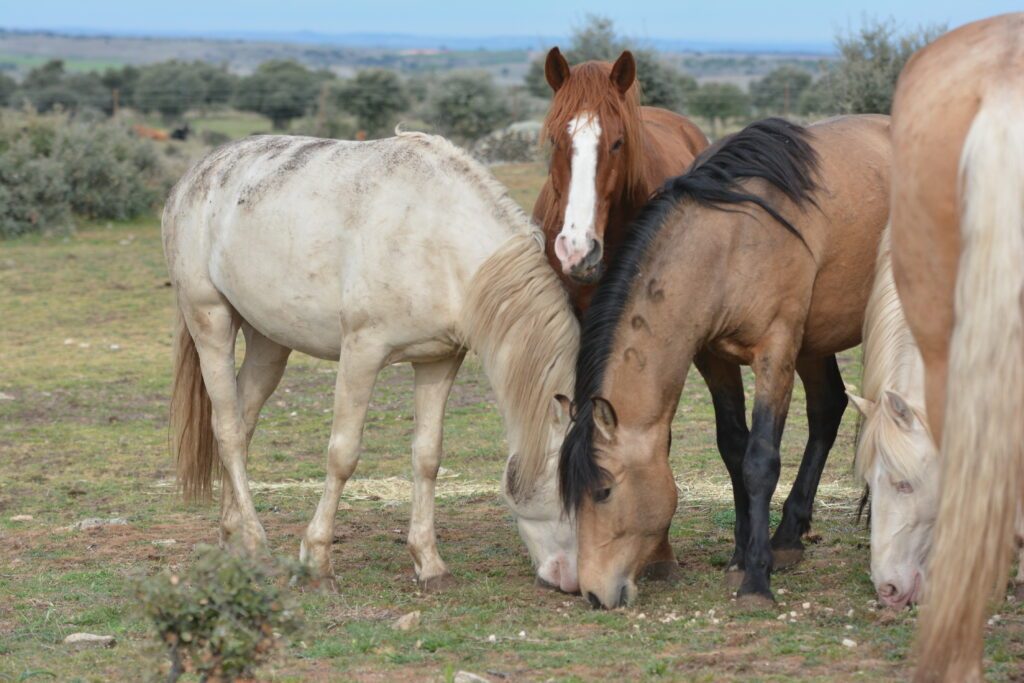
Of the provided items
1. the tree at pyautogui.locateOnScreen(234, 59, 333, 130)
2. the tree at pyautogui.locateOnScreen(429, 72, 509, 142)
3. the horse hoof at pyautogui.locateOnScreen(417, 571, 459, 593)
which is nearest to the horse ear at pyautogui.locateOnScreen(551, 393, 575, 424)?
the horse hoof at pyautogui.locateOnScreen(417, 571, 459, 593)

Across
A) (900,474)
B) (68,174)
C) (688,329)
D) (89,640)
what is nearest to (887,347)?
(900,474)

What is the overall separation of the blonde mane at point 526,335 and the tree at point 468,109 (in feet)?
74.2

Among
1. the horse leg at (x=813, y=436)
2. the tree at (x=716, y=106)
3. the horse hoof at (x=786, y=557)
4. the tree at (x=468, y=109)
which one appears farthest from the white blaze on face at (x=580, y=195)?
the tree at (x=716, y=106)

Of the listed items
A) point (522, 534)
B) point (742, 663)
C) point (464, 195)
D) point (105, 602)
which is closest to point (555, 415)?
point (522, 534)

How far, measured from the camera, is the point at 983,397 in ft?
10.1

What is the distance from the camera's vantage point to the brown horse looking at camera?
4.69 metres

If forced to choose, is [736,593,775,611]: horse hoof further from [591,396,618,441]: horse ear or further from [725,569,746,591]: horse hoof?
[591,396,618,441]: horse ear

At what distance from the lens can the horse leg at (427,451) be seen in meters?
5.30

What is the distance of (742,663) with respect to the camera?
3979 millimetres

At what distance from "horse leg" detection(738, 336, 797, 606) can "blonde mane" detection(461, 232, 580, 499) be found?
2.30 ft

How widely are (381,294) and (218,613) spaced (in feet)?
6.88

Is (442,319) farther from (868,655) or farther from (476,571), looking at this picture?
(868,655)

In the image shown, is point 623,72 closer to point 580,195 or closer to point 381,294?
point 580,195

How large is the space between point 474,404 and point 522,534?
407 centimetres
